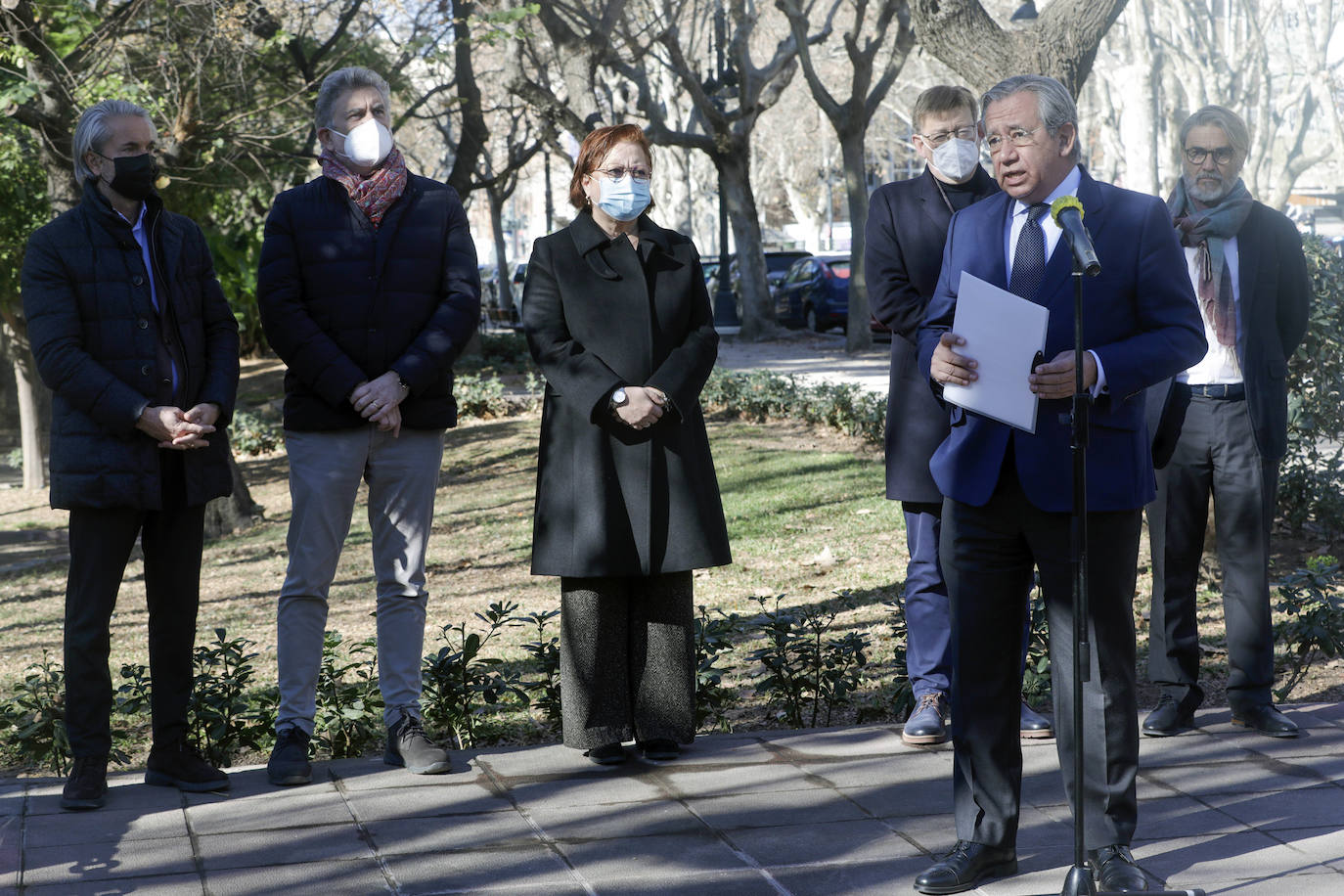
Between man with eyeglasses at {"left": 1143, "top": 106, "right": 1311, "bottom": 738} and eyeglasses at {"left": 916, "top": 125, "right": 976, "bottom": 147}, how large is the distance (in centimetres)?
75

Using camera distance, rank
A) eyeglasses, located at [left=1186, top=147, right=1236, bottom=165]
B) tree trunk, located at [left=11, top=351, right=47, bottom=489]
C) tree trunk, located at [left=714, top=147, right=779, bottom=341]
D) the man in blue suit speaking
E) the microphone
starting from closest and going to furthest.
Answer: the microphone < the man in blue suit speaking < eyeglasses, located at [left=1186, top=147, right=1236, bottom=165] < tree trunk, located at [left=11, top=351, right=47, bottom=489] < tree trunk, located at [left=714, top=147, right=779, bottom=341]

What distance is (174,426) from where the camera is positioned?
4.52 metres

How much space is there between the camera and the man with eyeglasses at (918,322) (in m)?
5.20

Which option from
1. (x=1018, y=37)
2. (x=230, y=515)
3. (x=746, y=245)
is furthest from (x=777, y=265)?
(x=1018, y=37)

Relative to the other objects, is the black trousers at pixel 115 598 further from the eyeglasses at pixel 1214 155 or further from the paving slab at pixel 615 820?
the eyeglasses at pixel 1214 155

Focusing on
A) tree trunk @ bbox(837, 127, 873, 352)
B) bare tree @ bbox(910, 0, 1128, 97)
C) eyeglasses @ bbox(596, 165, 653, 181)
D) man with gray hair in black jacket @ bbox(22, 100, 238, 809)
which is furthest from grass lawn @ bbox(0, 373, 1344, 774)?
tree trunk @ bbox(837, 127, 873, 352)

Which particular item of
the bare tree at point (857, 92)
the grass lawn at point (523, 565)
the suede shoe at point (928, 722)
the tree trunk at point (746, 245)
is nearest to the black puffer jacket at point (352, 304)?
the grass lawn at point (523, 565)

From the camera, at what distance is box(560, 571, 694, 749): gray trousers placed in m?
4.97

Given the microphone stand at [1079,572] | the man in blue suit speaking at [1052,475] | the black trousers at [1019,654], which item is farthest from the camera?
the black trousers at [1019,654]

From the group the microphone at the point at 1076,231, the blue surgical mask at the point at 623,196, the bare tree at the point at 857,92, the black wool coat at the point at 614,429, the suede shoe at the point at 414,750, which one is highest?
the bare tree at the point at 857,92

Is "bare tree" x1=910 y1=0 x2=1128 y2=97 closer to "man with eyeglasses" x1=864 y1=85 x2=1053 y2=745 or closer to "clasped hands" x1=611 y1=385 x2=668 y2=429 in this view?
"man with eyeglasses" x1=864 y1=85 x2=1053 y2=745

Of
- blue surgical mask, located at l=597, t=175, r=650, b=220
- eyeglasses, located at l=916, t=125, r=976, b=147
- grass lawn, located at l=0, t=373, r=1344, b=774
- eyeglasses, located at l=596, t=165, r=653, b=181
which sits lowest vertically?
grass lawn, located at l=0, t=373, r=1344, b=774

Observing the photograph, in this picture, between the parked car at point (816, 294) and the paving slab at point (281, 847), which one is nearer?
the paving slab at point (281, 847)

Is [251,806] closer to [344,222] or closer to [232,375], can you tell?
[232,375]
